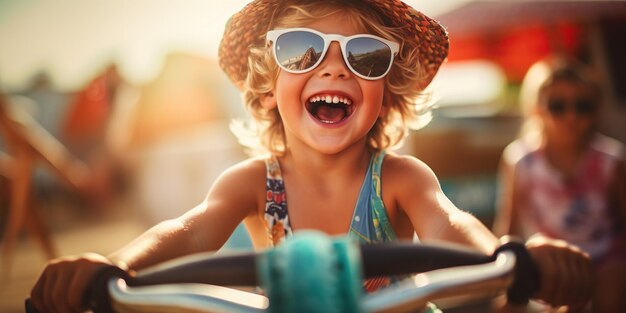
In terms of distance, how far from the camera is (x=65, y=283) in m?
1.08

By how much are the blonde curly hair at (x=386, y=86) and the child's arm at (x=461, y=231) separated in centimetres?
16

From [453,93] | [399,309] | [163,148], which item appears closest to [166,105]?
[163,148]

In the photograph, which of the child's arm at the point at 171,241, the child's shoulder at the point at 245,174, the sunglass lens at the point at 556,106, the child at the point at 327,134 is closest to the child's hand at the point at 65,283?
the child's arm at the point at 171,241

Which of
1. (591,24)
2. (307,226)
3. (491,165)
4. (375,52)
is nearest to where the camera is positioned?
(375,52)

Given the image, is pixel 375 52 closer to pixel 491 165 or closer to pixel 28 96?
pixel 491 165

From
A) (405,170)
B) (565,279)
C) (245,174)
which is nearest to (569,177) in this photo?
(405,170)

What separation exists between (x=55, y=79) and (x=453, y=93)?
701cm

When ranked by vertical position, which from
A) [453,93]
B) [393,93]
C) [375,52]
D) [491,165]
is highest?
[375,52]

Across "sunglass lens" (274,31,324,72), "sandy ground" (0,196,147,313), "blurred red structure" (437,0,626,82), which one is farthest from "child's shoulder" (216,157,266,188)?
"blurred red structure" (437,0,626,82)

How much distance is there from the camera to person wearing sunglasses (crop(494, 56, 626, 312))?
310cm

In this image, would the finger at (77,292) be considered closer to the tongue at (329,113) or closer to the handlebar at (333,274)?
the handlebar at (333,274)

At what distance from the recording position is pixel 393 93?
1797mm

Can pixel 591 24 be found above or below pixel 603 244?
above

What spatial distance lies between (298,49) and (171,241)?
0.53m
